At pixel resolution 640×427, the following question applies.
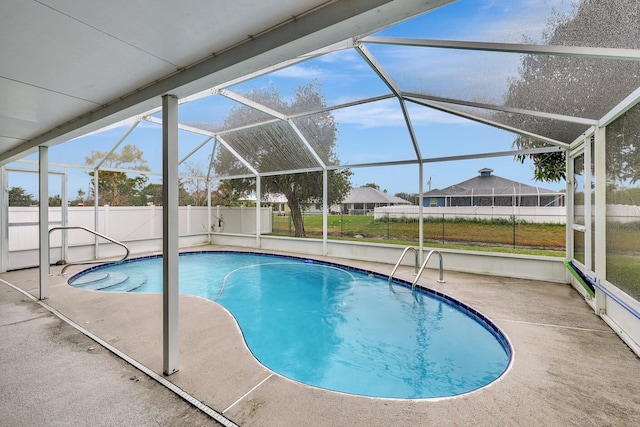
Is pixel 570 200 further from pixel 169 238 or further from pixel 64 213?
pixel 64 213

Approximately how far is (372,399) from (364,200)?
10.2 metres

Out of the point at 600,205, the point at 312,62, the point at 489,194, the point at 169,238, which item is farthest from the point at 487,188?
the point at 169,238

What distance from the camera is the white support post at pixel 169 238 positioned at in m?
2.40

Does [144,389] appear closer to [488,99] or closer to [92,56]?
[92,56]

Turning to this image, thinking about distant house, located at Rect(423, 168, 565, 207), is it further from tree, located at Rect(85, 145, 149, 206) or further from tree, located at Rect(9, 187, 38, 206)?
tree, located at Rect(9, 187, 38, 206)

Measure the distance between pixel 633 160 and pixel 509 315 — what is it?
2.25 m

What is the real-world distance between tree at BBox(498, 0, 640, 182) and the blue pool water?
2.88 meters

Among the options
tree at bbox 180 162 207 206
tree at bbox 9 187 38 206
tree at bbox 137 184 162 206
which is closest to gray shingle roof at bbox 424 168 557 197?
tree at bbox 180 162 207 206

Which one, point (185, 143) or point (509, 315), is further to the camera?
point (185, 143)

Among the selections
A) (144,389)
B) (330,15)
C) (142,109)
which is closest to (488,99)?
(330,15)

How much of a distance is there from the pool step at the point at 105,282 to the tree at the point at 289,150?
4308mm

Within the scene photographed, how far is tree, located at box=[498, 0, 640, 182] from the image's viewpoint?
2016 mm

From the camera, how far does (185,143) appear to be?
8461 mm

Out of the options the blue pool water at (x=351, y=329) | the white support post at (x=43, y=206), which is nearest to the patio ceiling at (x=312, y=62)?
the white support post at (x=43, y=206)
